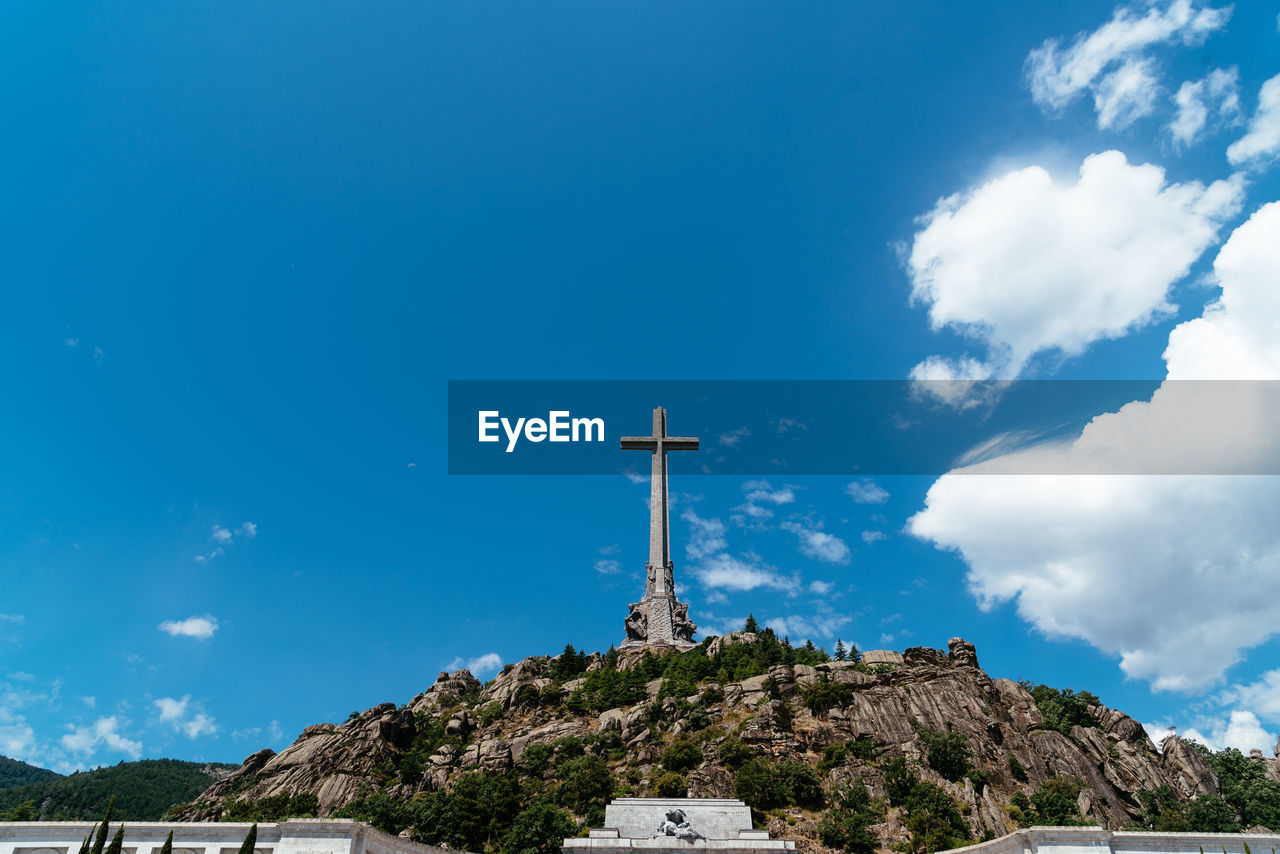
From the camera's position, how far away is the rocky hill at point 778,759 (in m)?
44.7

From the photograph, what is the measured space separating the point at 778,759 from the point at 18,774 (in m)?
131

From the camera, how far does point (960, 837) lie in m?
42.0

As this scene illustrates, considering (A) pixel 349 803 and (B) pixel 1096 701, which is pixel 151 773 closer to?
(A) pixel 349 803

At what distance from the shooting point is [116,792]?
8238 cm

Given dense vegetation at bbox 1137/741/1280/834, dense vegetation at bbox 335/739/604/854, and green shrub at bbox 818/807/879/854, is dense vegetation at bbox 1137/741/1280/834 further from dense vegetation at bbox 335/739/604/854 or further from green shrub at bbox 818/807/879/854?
dense vegetation at bbox 335/739/604/854

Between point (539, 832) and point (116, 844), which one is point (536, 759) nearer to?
point (539, 832)

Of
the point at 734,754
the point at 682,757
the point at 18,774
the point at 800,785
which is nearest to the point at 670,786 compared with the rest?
the point at 682,757

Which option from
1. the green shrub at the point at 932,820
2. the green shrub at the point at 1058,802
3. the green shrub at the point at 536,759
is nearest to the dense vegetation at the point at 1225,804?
the green shrub at the point at 1058,802

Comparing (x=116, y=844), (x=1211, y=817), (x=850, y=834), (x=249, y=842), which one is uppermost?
(x=1211, y=817)

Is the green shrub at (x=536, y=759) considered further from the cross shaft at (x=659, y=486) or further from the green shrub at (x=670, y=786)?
the cross shaft at (x=659, y=486)

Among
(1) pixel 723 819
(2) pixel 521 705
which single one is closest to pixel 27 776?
(2) pixel 521 705

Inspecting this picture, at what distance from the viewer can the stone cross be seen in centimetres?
7556

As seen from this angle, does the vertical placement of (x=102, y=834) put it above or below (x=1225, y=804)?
below

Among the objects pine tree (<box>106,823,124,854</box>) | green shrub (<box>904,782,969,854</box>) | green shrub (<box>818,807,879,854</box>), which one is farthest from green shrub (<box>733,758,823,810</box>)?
pine tree (<box>106,823,124,854</box>)
